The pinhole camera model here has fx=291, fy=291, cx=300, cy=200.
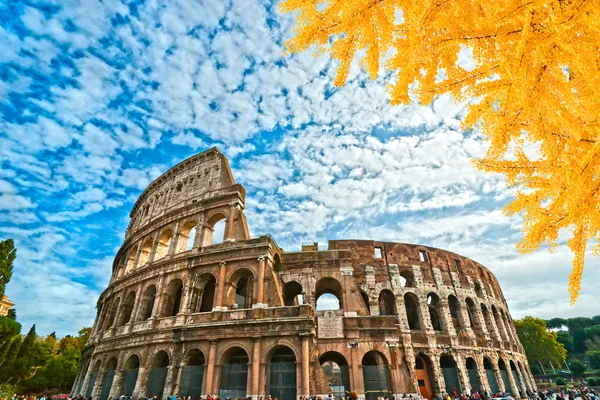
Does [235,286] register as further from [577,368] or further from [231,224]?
[577,368]

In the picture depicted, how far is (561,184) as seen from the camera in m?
2.78

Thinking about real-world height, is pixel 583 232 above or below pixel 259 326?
below

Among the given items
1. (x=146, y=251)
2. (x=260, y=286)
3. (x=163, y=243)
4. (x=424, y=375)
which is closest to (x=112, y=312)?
(x=146, y=251)

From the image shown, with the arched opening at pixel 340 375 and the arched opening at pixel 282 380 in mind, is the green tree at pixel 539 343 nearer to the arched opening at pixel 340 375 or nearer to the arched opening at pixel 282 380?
the arched opening at pixel 340 375

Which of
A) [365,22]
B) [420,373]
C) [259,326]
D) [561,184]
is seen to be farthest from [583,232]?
[420,373]

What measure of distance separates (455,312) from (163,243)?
888 inches

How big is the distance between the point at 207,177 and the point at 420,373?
19.8m

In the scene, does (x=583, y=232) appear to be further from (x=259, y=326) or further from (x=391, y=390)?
(x=391, y=390)

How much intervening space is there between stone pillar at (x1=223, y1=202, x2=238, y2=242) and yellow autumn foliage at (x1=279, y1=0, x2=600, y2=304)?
1560cm

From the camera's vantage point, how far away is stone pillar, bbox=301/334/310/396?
12.9 m

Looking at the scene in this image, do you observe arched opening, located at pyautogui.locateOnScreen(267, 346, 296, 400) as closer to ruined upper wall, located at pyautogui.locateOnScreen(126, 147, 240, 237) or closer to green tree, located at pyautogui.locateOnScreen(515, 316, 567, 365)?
ruined upper wall, located at pyautogui.locateOnScreen(126, 147, 240, 237)

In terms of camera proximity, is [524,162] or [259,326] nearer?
[524,162]

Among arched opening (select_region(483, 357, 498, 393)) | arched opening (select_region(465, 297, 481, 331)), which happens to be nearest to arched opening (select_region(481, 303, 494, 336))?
arched opening (select_region(465, 297, 481, 331))

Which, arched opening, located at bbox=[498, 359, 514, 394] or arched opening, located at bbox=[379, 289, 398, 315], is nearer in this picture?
arched opening, located at bbox=[379, 289, 398, 315]
